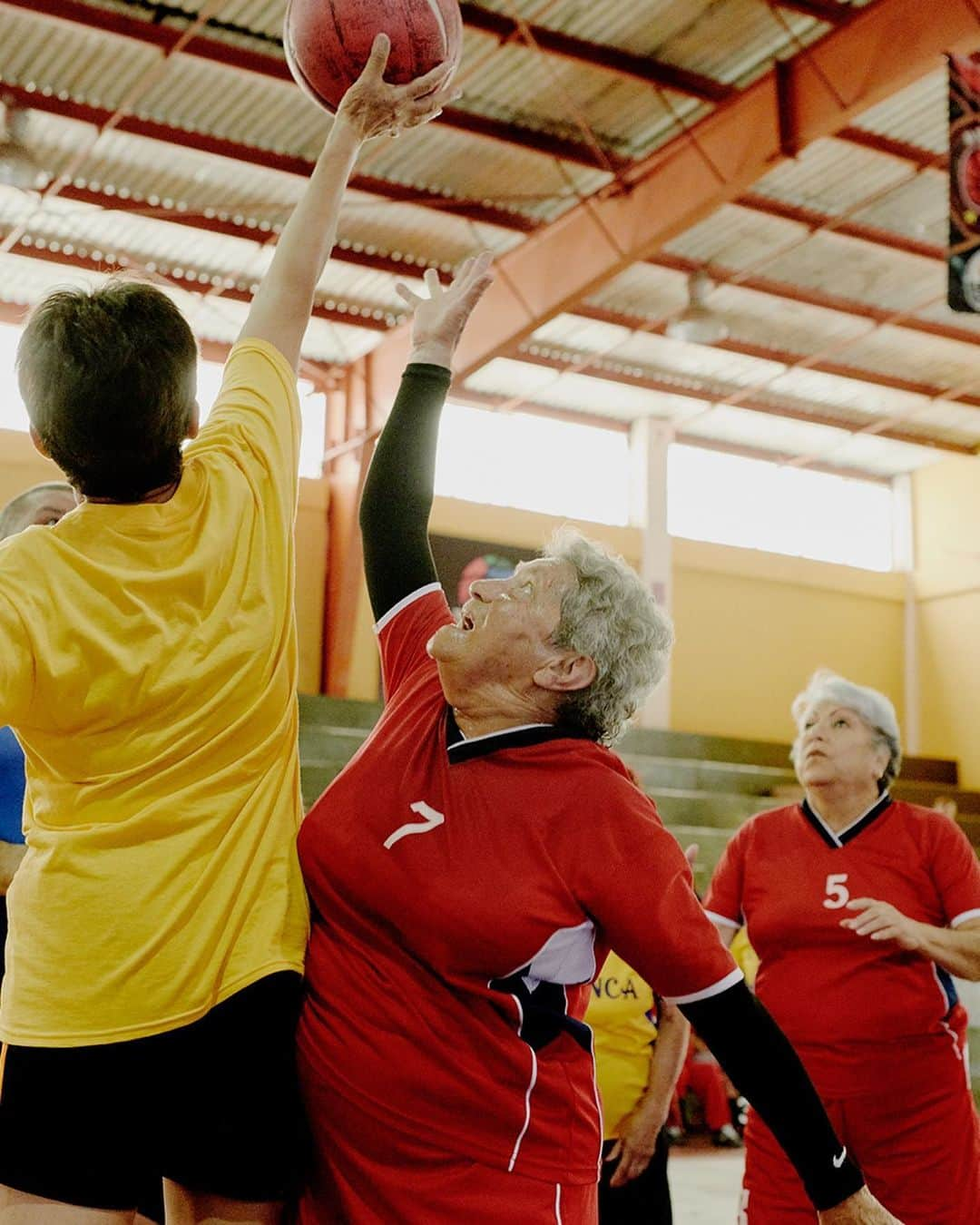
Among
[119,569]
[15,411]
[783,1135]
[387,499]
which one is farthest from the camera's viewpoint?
[15,411]

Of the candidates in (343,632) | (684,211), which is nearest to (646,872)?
(684,211)

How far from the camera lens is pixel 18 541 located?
6.09 feet

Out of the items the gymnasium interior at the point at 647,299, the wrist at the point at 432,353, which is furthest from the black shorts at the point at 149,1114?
the gymnasium interior at the point at 647,299

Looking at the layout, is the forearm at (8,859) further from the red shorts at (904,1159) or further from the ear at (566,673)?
the red shorts at (904,1159)

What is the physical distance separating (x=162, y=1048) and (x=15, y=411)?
13414 millimetres

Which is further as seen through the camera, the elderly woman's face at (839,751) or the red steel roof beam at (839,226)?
the red steel roof beam at (839,226)

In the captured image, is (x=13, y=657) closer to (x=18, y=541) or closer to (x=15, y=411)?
(x=18, y=541)

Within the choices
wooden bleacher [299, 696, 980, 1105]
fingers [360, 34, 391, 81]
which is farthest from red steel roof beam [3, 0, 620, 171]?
fingers [360, 34, 391, 81]

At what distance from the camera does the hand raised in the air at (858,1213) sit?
80.7 inches

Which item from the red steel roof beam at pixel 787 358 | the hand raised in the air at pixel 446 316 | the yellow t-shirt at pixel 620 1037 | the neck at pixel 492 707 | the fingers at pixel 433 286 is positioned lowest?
the yellow t-shirt at pixel 620 1037

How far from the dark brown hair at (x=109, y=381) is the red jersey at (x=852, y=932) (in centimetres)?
264

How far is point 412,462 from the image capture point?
258cm

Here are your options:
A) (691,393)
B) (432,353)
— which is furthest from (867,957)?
(691,393)

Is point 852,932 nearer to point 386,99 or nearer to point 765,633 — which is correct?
point 386,99
